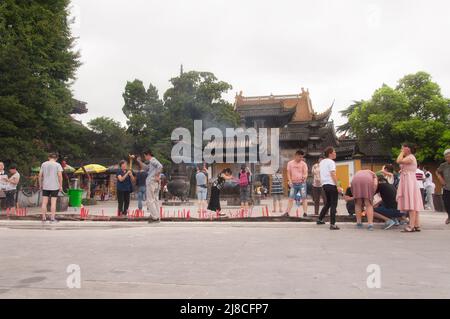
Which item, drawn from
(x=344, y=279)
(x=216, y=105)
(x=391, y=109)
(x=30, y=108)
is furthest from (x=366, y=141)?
(x=344, y=279)

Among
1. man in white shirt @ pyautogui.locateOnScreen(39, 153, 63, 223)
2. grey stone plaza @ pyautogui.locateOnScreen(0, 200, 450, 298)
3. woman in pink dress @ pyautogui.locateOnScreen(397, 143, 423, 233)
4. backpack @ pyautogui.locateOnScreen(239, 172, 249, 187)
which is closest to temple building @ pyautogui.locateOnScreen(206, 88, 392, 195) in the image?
backpack @ pyautogui.locateOnScreen(239, 172, 249, 187)

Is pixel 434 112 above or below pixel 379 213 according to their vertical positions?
above

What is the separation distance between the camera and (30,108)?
15.9m

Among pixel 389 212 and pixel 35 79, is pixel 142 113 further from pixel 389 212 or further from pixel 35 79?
pixel 389 212

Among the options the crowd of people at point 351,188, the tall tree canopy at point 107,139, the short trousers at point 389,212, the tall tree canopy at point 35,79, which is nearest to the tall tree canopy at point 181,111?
the tall tree canopy at point 107,139

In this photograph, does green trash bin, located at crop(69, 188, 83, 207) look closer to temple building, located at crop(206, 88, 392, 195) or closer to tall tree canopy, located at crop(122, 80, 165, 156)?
tall tree canopy, located at crop(122, 80, 165, 156)

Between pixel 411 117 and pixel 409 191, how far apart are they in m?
30.3

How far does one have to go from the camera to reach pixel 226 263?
464 centimetres

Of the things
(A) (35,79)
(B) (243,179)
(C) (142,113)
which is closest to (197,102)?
(C) (142,113)

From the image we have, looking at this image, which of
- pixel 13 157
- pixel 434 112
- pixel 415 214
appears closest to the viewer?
pixel 415 214

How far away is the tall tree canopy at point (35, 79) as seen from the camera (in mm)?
15102

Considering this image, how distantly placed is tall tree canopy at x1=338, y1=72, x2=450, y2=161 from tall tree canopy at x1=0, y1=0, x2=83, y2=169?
85.3 feet
